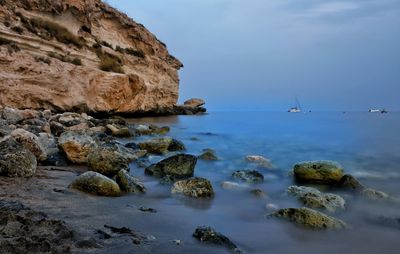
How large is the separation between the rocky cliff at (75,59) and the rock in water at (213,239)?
20.1 metres

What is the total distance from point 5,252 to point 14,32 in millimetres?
24436

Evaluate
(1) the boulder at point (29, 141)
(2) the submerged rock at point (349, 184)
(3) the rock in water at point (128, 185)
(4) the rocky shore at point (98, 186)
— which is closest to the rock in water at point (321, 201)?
(4) the rocky shore at point (98, 186)

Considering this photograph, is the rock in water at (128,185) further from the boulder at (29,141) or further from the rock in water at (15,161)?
the boulder at (29,141)

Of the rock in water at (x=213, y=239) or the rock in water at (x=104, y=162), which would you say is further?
the rock in water at (x=104, y=162)

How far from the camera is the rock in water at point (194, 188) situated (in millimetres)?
6566

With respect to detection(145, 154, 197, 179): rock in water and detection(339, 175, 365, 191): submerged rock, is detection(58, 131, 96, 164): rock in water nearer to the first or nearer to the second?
detection(145, 154, 197, 179): rock in water

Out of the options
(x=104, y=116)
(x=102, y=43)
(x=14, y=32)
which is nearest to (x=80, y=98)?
(x=104, y=116)

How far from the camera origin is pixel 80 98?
25.3 meters

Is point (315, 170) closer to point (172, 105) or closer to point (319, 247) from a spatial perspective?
point (319, 247)

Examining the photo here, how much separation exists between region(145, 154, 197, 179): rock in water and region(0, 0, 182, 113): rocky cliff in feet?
53.0

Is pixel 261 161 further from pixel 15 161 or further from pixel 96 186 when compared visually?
pixel 15 161

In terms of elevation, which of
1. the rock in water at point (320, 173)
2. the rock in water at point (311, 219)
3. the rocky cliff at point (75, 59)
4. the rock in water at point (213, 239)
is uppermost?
the rocky cliff at point (75, 59)

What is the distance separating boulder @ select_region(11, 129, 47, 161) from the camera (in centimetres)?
753

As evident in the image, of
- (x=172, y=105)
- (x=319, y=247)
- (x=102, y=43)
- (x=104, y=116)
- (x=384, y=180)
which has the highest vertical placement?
(x=102, y=43)
